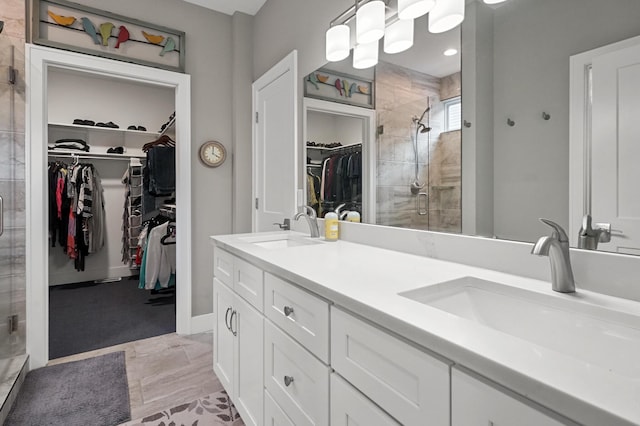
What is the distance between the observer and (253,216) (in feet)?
9.72

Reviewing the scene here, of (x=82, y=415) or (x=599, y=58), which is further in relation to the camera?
(x=82, y=415)

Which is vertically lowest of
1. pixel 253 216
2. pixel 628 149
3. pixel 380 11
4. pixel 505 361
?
pixel 505 361

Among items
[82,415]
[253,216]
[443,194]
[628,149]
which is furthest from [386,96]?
[82,415]

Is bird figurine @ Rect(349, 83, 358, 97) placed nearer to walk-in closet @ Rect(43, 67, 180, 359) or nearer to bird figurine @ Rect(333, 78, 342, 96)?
bird figurine @ Rect(333, 78, 342, 96)

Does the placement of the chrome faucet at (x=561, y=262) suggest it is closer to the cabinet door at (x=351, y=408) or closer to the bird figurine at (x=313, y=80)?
the cabinet door at (x=351, y=408)

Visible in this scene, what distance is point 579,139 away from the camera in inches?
36.1

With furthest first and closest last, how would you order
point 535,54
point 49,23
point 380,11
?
point 49,23 < point 380,11 < point 535,54

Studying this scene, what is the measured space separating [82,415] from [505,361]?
2.15 metres

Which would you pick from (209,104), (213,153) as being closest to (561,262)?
(213,153)

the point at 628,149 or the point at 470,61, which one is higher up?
the point at 470,61

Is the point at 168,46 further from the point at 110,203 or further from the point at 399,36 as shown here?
the point at 110,203

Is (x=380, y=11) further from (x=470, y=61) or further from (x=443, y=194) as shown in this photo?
(x=443, y=194)

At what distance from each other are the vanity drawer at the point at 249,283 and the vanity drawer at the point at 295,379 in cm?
12

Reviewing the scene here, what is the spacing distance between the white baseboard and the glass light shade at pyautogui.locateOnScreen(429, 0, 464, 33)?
260 centimetres
